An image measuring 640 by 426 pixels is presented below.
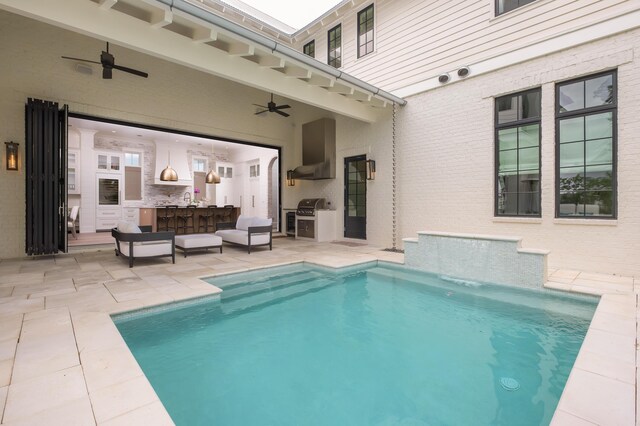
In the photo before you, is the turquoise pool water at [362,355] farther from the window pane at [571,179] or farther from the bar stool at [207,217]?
the bar stool at [207,217]

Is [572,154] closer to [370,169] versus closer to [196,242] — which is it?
[370,169]

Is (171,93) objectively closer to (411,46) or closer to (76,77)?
(76,77)

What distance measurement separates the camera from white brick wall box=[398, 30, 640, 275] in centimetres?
420

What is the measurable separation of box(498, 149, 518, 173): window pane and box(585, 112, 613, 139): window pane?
989 mm

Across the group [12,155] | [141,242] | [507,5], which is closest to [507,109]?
[507,5]

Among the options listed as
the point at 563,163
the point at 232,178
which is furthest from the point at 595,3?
the point at 232,178

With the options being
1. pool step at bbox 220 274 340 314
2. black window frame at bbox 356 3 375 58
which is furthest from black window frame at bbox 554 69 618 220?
black window frame at bbox 356 3 375 58

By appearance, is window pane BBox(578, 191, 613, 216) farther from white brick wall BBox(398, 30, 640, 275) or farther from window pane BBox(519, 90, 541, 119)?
window pane BBox(519, 90, 541, 119)

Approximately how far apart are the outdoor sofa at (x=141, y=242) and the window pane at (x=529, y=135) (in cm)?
630

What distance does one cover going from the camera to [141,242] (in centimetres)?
502

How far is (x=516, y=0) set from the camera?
5230 millimetres

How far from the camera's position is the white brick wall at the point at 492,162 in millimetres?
4203

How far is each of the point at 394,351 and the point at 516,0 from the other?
20.4 feet

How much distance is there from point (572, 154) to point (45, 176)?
29.4 ft
